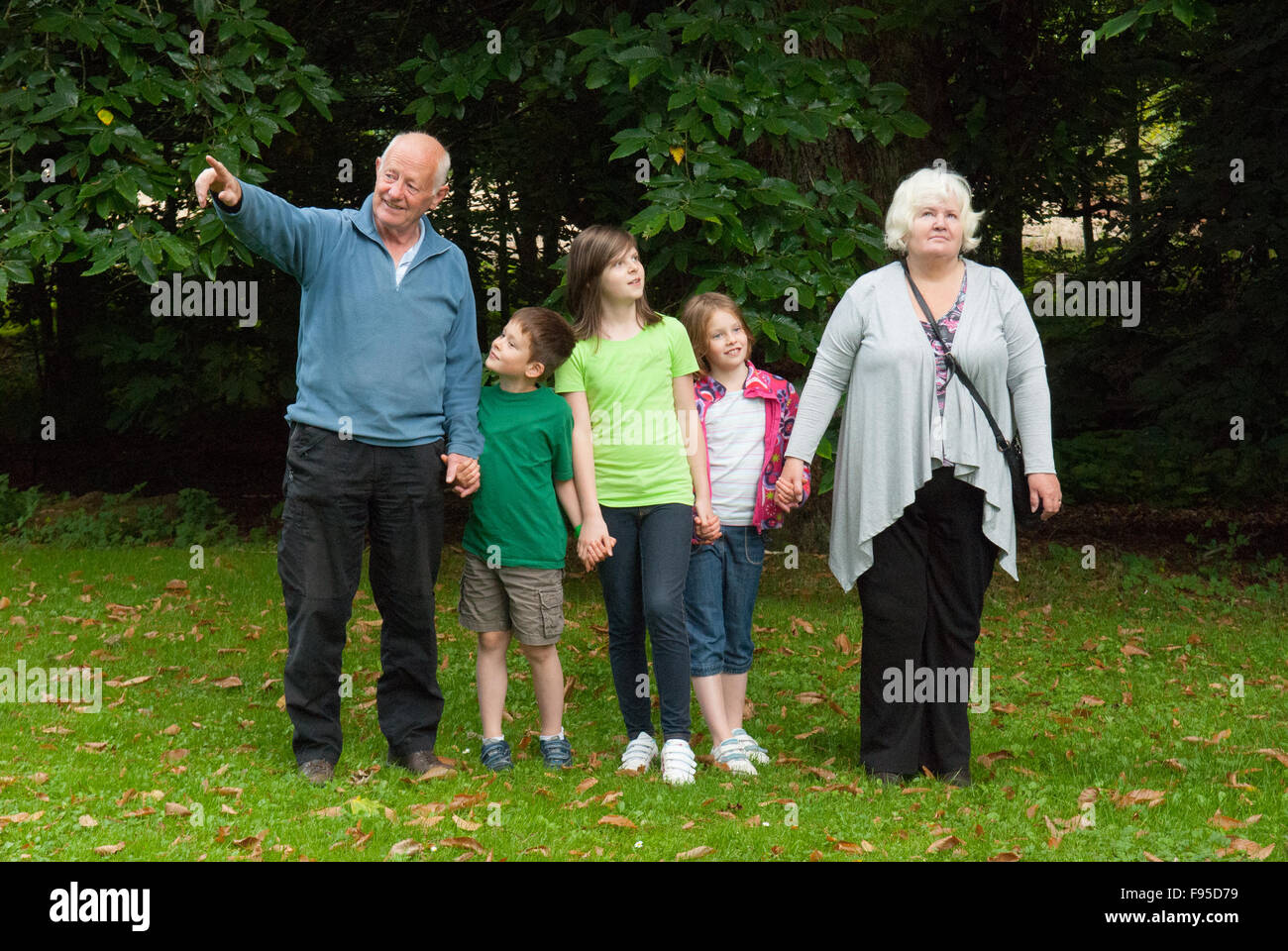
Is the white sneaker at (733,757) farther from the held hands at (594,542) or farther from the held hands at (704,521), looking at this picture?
the held hands at (594,542)

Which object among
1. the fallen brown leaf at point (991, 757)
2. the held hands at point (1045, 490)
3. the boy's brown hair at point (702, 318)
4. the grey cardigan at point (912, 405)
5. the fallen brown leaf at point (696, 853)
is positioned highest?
A: the boy's brown hair at point (702, 318)

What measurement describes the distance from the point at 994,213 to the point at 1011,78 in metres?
1.11

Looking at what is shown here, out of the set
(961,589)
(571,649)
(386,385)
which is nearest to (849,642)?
(571,649)

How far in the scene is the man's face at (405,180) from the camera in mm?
4406

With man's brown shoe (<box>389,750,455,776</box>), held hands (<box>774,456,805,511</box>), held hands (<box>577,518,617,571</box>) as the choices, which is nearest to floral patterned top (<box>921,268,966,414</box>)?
held hands (<box>774,456,805,511</box>)

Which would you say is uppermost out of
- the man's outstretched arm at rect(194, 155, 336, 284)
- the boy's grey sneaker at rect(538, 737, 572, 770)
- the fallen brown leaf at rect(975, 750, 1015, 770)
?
the man's outstretched arm at rect(194, 155, 336, 284)

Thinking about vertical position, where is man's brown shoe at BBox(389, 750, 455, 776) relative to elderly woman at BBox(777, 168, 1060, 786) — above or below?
below

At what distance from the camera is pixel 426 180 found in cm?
446

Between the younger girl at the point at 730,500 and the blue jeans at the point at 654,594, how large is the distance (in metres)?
0.16

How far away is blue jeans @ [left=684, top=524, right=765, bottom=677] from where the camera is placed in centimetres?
482

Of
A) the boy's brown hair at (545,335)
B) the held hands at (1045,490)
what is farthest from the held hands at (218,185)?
the held hands at (1045,490)

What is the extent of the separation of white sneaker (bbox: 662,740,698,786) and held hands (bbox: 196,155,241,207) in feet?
7.76

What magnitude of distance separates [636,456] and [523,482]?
416mm

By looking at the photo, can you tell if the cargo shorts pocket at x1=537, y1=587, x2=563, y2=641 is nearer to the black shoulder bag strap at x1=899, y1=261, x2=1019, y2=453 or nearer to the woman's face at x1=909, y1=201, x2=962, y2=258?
the black shoulder bag strap at x1=899, y1=261, x2=1019, y2=453
